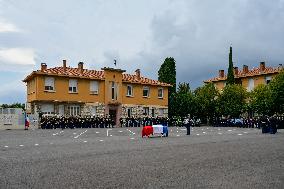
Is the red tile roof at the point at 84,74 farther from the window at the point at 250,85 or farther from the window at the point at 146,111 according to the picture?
the window at the point at 250,85

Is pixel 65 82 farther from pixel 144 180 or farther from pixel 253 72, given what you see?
pixel 144 180

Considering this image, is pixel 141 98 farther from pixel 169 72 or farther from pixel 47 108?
pixel 47 108

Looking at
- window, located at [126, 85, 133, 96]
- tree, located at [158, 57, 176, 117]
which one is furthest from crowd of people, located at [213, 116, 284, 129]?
window, located at [126, 85, 133, 96]

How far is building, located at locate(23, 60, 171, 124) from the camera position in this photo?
152ft

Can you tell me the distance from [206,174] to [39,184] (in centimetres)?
393

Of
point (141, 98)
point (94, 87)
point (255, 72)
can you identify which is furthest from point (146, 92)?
point (255, 72)

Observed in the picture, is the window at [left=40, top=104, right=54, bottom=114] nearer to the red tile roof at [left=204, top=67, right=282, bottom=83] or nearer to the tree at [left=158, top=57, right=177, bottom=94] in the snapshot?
Answer: the tree at [left=158, top=57, right=177, bottom=94]

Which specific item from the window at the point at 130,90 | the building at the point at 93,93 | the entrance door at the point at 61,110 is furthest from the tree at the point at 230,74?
the entrance door at the point at 61,110

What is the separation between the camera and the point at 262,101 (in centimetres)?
5709

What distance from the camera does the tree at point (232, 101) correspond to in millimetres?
60062

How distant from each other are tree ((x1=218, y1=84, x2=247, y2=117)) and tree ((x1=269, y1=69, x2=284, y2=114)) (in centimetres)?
635

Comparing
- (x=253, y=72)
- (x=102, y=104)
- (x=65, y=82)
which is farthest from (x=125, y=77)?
(x=253, y=72)

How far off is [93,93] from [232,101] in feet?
72.5

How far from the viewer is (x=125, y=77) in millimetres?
54938
